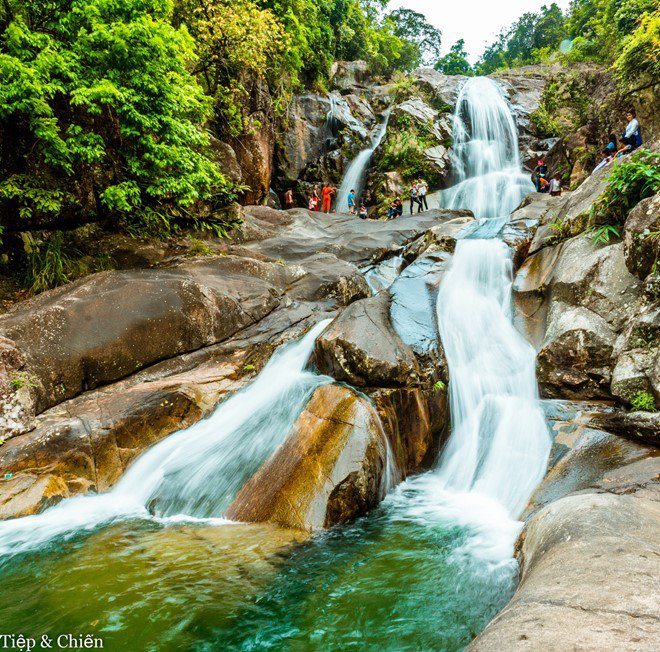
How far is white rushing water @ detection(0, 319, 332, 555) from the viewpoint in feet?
16.7

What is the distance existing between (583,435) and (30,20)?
455 inches

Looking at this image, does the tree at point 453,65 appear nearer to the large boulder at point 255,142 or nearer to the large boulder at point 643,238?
the large boulder at point 255,142

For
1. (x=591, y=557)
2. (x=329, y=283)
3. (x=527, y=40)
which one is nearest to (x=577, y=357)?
(x=591, y=557)

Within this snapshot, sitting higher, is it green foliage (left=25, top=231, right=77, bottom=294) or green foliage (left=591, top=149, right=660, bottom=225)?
green foliage (left=591, top=149, right=660, bottom=225)

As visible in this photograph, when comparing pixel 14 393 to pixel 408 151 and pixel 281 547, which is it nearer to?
pixel 281 547

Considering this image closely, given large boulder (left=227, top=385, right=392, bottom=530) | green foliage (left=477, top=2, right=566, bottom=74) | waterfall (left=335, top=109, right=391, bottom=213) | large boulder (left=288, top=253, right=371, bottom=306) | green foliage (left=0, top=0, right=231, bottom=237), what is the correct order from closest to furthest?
large boulder (left=227, top=385, right=392, bottom=530) < green foliage (left=0, top=0, right=231, bottom=237) < large boulder (left=288, top=253, right=371, bottom=306) < waterfall (left=335, top=109, right=391, bottom=213) < green foliage (left=477, top=2, right=566, bottom=74)

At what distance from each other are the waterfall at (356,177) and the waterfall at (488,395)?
10613mm

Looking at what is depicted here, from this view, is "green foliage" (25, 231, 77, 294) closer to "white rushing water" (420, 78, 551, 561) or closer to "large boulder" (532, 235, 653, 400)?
"white rushing water" (420, 78, 551, 561)

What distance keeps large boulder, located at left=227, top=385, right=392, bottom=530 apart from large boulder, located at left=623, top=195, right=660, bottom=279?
4.52 metres

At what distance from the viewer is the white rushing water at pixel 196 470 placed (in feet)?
16.7

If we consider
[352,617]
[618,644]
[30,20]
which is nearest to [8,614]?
[352,617]

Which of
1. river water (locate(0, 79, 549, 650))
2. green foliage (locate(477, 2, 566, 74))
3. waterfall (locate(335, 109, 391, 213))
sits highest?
green foliage (locate(477, 2, 566, 74))

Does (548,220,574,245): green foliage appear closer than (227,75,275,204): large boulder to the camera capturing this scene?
Yes

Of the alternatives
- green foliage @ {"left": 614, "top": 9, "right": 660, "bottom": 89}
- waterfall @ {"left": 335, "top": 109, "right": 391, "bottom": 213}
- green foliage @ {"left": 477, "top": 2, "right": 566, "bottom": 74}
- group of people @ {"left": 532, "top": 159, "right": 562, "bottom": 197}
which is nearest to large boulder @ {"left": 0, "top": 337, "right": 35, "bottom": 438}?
green foliage @ {"left": 614, "top": 9, "right": 660, "bottom": 89}
